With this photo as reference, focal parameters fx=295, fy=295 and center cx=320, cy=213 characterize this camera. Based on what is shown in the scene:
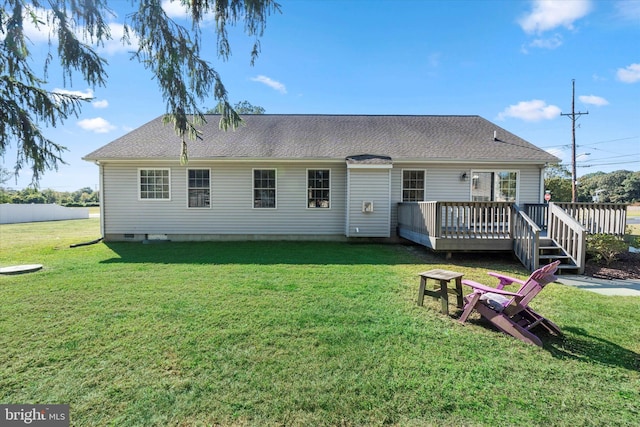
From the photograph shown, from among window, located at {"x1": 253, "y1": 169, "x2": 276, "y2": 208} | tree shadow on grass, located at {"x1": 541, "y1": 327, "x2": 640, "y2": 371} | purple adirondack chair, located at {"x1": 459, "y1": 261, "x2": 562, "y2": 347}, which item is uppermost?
window, located at {"x1": 253, "y1": 169, "x2": 276, "y2": 208}

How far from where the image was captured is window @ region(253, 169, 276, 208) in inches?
411

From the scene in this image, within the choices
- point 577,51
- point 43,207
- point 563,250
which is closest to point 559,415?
point 563,250

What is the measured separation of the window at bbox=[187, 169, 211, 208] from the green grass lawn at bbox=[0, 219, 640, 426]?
516 centimetres

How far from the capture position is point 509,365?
2.87m

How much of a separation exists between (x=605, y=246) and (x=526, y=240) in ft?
6.97

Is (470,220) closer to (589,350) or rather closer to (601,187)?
(589,350)

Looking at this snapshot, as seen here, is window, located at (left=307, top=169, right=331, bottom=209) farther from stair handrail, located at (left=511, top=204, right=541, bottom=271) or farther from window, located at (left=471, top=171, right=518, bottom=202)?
stair handrail, located at (left=511, top=204, right=541, bottom=271)

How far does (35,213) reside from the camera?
24.1m

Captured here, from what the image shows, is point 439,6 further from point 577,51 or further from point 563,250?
point 563,250

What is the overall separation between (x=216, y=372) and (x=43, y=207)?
104 ft

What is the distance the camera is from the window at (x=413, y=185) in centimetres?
1039

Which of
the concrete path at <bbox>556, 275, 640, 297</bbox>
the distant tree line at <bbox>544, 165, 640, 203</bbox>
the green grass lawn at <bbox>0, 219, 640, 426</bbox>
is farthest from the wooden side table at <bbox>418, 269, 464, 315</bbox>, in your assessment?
the distant tree line at <bbox>544, 165, 640, 203</bbox>

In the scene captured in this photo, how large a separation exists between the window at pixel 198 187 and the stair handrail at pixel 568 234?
10271 mm

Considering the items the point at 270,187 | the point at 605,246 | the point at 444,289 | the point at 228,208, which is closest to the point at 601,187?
the point at 605,246
